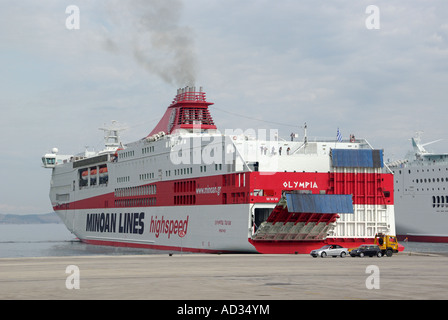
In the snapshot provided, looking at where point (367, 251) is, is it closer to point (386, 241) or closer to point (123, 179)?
point (386, 241)

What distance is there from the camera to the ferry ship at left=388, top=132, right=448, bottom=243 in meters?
89.2

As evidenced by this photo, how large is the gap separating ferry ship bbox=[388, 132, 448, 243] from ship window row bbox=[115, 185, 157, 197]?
141ft

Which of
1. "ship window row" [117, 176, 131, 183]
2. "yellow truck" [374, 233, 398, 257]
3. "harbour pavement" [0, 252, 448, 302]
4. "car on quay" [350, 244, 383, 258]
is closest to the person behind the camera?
"harbour pavement" [0, 252, 448, 302]

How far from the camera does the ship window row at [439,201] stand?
88500mm

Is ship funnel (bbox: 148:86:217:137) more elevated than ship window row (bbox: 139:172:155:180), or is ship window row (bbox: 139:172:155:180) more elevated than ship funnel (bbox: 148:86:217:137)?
ship funnel (bbox: 148:86:217:137)

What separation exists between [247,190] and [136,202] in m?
24.8

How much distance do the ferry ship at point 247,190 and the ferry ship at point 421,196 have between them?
34.8 m

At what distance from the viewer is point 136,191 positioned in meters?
72.6

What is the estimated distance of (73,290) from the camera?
22.1 m

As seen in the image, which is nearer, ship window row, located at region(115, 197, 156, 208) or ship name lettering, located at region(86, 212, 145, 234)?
ship window row, located at region(115, 197, 156, 208)

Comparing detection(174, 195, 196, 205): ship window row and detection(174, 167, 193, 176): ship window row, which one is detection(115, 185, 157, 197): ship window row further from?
detection(174, 167, 193, 176): ship window row

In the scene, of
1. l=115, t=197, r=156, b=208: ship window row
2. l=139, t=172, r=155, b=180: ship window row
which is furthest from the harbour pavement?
l=139, t=172, r=155, b=180: ship window row

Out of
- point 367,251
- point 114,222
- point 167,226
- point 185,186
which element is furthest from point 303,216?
point 114,222
